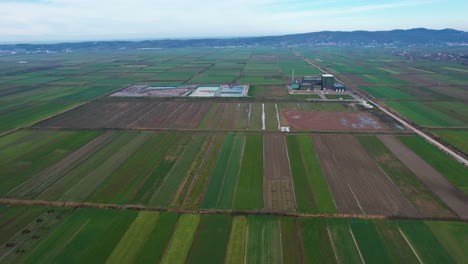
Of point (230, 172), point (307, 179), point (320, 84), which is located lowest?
point (307, 179)

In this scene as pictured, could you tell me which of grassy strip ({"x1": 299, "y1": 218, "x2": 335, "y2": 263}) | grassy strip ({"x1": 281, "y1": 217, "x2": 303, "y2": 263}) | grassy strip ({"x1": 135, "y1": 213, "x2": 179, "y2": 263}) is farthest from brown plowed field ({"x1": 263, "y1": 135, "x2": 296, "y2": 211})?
grassy strip ({"x1": 135, "y1": 213, "x2": 179, "y2": 263})

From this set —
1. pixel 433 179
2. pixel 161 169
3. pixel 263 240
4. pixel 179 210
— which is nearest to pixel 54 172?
pixel 161 169

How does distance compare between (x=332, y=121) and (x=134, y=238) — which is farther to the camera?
(x=332, y=121)

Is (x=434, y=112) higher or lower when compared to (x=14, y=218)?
higher

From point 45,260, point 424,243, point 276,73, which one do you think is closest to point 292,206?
point 424,243

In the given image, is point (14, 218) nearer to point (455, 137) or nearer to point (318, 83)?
point (455, 137)

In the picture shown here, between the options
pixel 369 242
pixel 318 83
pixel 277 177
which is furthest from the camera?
pixel 318 83

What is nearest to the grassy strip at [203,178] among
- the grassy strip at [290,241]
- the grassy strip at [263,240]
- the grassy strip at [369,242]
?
the grassy strip at [263,240]

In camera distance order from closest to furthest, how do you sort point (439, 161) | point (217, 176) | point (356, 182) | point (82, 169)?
point (356, 182), point (217, 176), point (82, 169), point (439, 161)
